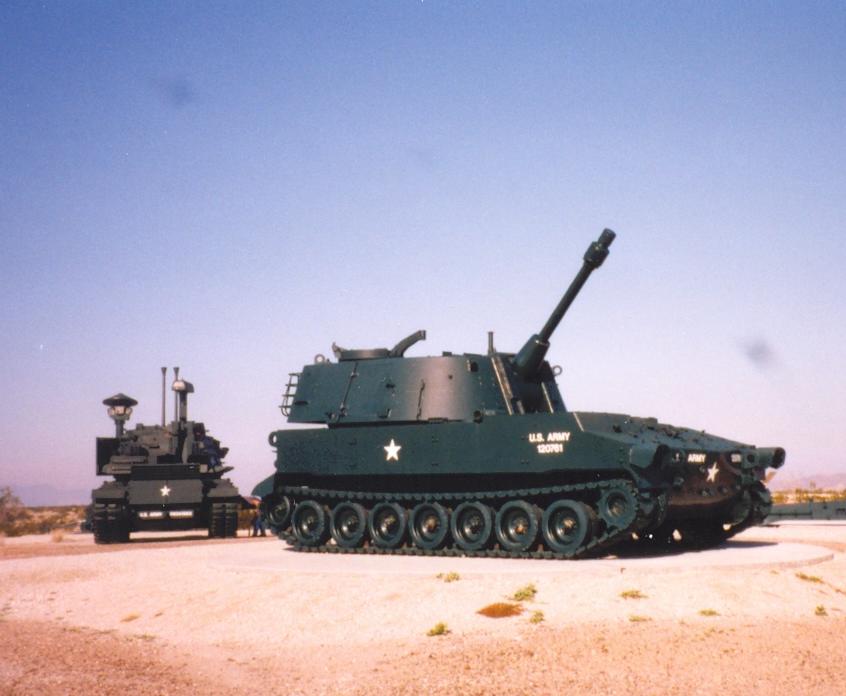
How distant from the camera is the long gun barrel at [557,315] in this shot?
19859 millimetres

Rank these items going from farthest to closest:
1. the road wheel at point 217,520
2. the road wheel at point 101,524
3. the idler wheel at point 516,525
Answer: the road wheel at point 217,520
the road wheel at point 101,524
the idler wheel at point 516,525

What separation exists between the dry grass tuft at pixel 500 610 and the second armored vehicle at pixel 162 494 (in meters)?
18.4

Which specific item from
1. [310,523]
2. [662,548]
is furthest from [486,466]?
[310,523]

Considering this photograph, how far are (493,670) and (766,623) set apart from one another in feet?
13.5

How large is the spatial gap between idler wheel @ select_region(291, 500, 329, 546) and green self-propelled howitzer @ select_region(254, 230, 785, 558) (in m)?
0.03

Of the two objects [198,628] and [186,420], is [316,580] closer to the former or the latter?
[198,628]

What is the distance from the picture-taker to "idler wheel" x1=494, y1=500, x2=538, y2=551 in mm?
18578

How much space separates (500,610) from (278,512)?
9.52 metres

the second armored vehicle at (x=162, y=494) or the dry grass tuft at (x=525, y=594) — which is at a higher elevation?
the second armored vehicle at (x=162, y=494)

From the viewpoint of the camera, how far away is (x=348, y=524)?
21422mm

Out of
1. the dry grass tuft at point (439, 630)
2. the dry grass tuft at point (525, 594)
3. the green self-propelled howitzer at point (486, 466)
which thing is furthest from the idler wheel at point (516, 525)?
the dry grass tuft at point (439, 630)

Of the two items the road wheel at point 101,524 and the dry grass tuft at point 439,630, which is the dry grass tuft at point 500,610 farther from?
the road wheel at point 101,524

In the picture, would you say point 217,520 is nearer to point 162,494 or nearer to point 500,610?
point 162,494

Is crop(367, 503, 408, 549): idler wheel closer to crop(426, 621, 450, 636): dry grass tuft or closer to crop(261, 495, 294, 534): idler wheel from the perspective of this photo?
crop(261, 495, 294, 534): idler wheel
